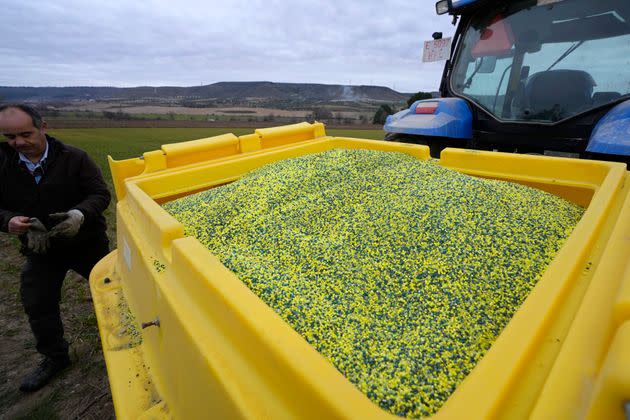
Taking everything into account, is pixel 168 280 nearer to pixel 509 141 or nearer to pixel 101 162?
pixel 509 141

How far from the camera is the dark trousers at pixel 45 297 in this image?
2.22 meters

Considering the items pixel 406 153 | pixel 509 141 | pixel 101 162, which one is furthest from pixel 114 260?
pixel 101 162

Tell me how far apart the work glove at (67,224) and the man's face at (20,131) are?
0.48m

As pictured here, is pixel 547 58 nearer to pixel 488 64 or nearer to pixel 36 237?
pixel 488 64

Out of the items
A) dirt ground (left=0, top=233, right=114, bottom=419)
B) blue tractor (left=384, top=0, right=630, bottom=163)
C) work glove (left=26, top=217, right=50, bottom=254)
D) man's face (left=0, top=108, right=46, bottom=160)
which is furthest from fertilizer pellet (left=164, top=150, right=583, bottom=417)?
dirt ground (left=0, top=233, right=114, bottom=419)

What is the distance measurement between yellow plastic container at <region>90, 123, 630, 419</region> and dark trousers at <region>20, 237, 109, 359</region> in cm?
56

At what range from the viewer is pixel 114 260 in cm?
238

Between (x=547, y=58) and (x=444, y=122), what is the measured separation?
3.07 feet

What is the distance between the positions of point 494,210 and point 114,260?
2.35 metres

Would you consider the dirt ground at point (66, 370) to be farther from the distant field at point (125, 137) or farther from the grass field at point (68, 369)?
the distant field at point (125, 137)

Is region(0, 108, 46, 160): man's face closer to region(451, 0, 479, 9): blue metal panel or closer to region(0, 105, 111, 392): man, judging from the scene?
region(0, 105, 111, 392): man

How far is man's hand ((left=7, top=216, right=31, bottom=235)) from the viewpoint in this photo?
79.4 inches

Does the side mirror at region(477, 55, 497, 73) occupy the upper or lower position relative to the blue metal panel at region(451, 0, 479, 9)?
lower

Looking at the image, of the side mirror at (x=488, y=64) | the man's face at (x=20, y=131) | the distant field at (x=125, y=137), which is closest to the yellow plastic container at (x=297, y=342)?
the man's face at (x=20, y=131)
